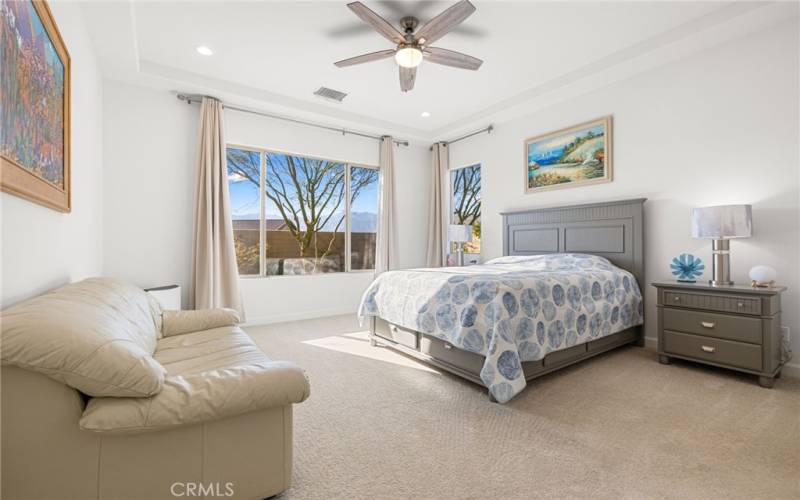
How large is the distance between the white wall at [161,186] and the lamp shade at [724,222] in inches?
170

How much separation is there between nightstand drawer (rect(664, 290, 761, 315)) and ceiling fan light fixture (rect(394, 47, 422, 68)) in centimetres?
285

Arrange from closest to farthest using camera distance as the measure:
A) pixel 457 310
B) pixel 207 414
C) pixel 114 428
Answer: pixel 114 428 < pixel 207 414 < pixel 457 310

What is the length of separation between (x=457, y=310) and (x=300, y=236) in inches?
123

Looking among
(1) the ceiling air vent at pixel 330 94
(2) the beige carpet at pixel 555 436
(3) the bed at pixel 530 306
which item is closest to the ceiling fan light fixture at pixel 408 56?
(1) the ceiling air vent at pixel 330 94

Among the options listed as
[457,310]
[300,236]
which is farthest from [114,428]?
[300,236]

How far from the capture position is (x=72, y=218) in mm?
2238

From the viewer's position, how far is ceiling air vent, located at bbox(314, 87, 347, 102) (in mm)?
4055

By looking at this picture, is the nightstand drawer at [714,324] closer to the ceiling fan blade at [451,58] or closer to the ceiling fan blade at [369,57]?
the ceiling fan blade at [451,58]

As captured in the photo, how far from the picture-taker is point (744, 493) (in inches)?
55.2

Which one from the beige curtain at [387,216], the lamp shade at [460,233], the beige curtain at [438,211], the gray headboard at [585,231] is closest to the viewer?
the gray headboard at [585,231]

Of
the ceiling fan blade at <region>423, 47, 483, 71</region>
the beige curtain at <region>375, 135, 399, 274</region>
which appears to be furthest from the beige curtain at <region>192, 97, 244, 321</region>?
the ceiling fan blade at <region>423, 47, 483, 71</region>

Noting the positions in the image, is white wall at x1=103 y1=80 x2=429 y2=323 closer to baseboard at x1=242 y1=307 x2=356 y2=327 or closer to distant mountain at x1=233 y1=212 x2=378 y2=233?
baseboard at x1=242 y1=307 x2=356 y2=327

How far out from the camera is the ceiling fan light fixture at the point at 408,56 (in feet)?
9.22

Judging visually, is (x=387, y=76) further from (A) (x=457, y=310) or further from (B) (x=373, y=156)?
(A) (x=457, y=310)
